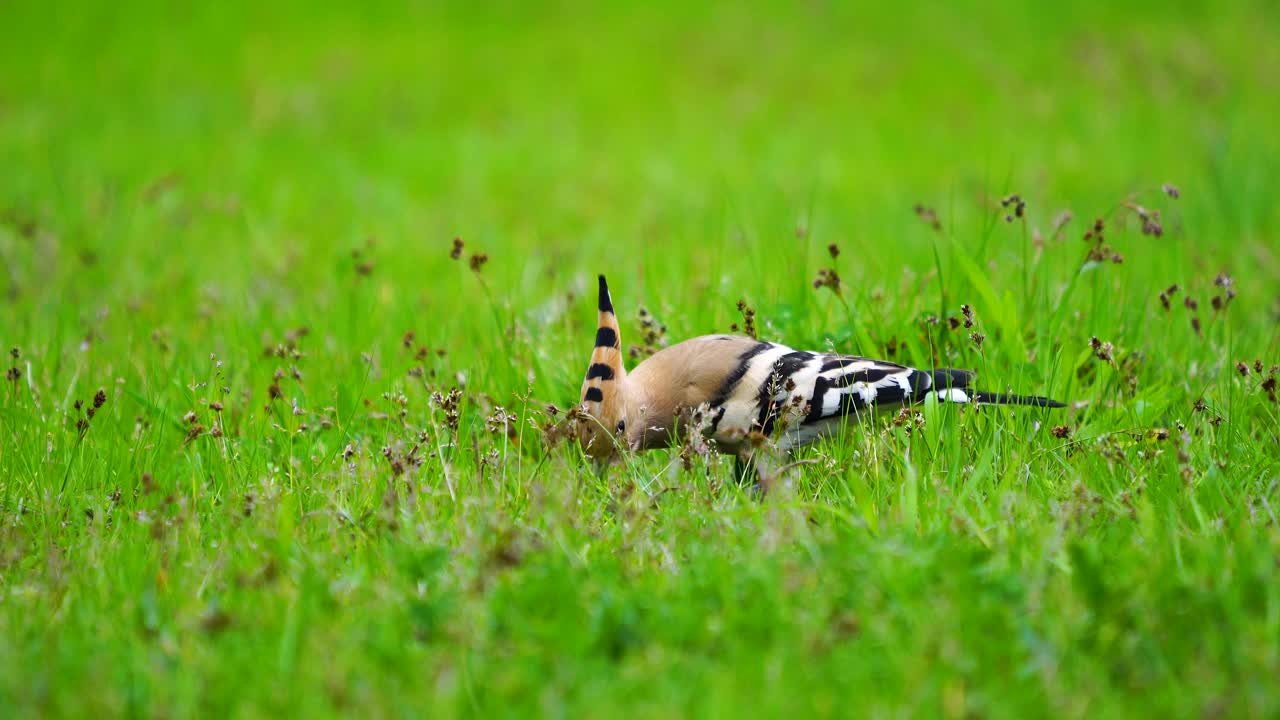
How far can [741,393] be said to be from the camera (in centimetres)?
359

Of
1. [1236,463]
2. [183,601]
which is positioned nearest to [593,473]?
[183,601]

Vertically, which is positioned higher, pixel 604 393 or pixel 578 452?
pixel 604 393

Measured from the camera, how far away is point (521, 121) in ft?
34.8

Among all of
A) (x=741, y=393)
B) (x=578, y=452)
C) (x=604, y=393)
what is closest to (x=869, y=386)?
(x=741, y=393)

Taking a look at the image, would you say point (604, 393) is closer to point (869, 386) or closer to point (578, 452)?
point (578, 452)

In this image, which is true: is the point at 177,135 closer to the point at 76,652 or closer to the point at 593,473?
the point at 593,473

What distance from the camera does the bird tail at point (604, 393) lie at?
138 inches

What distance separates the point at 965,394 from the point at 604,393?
1.15m

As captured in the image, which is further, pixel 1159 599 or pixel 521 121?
pixel 521 121

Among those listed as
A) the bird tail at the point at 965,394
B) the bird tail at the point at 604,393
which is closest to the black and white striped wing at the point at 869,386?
the bird tail at the point at 965,394

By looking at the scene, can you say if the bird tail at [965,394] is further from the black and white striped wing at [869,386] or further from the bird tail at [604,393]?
the bird tail at [604,393]

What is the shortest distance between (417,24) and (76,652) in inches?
465

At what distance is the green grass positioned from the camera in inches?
90.0

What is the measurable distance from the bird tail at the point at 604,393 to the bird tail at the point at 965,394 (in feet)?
3.32
